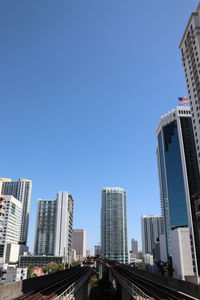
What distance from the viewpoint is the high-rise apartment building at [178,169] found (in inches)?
5576

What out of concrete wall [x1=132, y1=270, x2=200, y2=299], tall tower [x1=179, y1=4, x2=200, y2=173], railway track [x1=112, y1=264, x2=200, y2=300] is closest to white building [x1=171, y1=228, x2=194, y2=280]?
tall tower [x1=179, y1=4, x2=200, y2=173]

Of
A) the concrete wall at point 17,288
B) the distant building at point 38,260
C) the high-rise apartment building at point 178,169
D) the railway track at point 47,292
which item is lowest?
the distant building at point 38,260

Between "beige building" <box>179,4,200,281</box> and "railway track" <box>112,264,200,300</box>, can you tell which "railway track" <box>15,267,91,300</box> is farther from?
"beige building" <box>179,4,200,281</box>

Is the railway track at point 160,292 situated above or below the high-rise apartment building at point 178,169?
below

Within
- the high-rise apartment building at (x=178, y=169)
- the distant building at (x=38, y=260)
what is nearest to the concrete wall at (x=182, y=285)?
the high-rise apartment building at (x=178, y=169)

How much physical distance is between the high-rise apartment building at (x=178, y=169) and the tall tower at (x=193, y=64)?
5224 cm

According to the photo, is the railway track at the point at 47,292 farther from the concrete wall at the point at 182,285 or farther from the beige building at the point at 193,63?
the beige building at the point at 193,63

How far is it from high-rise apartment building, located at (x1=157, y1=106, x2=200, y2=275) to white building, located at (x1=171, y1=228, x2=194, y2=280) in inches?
475

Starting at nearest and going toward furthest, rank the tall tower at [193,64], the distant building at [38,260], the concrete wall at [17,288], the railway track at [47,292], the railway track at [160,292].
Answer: the concrete wall at [17,288], the railway track at [160,292], the railway track at [47,292], the tall tower at [193,64], the distant building at [38,260]

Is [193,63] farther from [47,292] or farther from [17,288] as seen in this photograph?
[17,288]

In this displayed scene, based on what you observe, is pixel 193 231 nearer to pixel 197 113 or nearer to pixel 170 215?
pixel 170 215

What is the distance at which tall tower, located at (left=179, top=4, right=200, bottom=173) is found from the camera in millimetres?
96250

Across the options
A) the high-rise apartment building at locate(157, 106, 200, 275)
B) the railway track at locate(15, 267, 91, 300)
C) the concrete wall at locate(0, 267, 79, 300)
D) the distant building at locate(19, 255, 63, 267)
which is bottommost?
the distant building at locate(19, 255, 63, 267)

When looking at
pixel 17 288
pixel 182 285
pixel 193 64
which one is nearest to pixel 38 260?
pixel 193 64
